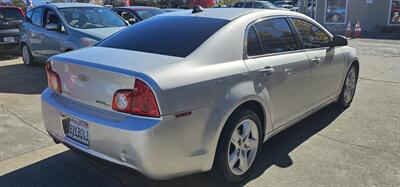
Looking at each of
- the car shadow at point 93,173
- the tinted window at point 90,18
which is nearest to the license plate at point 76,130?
the car shadow at point 93,173

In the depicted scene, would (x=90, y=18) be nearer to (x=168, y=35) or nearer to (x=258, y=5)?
(x=168, y=35)

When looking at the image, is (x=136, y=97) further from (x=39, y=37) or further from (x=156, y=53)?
(x=39, y=37)

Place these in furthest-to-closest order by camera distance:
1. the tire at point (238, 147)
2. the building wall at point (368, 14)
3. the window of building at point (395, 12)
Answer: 1. the building wall at point (368, 14)
2. the window of building at point (395, 12)
3. the tire at point (238, 147)

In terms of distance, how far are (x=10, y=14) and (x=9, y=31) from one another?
82 cm

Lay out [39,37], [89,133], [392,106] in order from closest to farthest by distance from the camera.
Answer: [89,133] → [392,106] → [39,37]

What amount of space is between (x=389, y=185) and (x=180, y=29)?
2.41 metres

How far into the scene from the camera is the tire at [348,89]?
222 inches

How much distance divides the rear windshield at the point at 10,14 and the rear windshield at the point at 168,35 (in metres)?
9.51

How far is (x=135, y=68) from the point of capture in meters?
2.93

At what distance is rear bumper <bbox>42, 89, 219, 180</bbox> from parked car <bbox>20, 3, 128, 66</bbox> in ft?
16.0

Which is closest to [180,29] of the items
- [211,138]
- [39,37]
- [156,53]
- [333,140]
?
[156,53]

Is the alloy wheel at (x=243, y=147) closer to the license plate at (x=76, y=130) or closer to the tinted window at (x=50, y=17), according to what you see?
the license plate at (x=76, y=130)

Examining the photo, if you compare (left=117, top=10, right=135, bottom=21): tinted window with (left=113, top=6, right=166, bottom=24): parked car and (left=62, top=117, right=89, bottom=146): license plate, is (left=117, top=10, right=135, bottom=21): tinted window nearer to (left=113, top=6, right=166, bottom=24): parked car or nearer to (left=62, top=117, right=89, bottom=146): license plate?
(left=113, top=6, right=166, bottom=24): parked car

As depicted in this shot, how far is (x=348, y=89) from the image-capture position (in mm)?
5793
